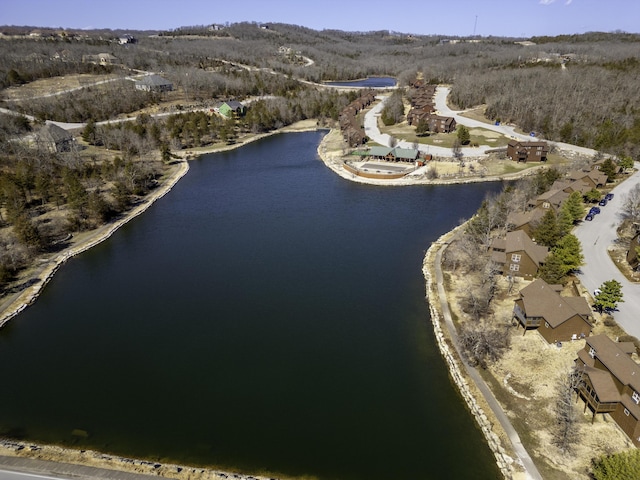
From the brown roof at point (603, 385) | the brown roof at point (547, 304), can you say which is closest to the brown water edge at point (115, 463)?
the brown roof at point (603, 385)

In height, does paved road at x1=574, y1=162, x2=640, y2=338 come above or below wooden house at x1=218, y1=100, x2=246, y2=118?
below

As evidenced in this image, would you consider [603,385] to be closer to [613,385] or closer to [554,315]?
[613,385]

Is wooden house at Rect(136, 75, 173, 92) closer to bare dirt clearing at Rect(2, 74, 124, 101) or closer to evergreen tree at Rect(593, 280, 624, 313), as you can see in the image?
bare dirt clearing at Rect(2, 74, 124, 101)

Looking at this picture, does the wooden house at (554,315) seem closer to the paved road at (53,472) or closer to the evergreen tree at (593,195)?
the paved road at (53,472)

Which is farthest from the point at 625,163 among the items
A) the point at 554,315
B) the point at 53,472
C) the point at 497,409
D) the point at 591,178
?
the point at 53,472

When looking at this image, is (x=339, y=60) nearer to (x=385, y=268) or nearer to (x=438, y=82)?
(x=438, y=82)

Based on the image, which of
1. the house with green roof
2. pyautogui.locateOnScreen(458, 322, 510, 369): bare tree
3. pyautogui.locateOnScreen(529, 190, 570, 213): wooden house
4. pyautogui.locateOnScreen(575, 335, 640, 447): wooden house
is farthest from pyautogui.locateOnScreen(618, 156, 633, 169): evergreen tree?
pyautogui.locateOnScreen(575, 335, 640, 447): wooden house
